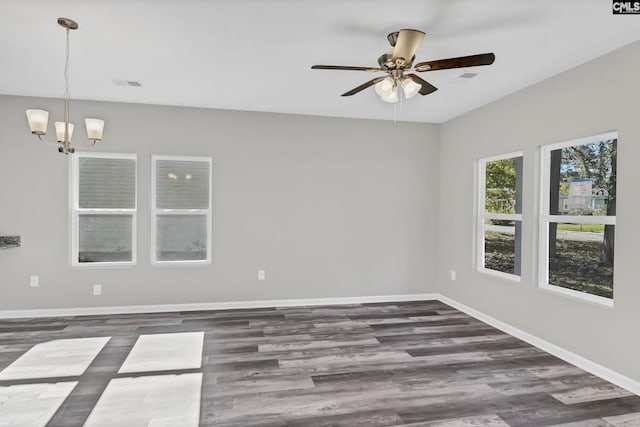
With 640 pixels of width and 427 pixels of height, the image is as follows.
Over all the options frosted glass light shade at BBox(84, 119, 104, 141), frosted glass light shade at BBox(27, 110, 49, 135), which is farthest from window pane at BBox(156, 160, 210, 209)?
frosted glass light shade at BBox(27, 110, 49, 135)

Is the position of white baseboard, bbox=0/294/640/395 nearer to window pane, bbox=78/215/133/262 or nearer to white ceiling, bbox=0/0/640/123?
window pane, bbox=78/215/133/262

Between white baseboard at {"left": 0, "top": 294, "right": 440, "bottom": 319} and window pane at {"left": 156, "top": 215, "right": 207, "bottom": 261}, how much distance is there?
2.02 ft

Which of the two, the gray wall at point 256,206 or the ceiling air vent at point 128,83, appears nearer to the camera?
the ceiling air vent at point 128,83

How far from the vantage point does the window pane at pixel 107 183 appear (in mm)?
4547

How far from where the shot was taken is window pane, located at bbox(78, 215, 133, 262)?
4555 mm

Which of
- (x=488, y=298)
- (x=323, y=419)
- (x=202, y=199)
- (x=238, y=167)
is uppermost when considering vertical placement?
(x=238, y=167)

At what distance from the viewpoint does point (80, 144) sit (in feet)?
14.8

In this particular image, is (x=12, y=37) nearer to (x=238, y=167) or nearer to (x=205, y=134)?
(x=205, y=134)

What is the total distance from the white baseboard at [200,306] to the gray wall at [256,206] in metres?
0.07

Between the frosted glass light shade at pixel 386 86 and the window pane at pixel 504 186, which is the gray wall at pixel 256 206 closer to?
the window pane at pixel 504 186

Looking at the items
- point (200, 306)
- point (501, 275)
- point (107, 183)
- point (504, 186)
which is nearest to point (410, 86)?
point (504, 186)

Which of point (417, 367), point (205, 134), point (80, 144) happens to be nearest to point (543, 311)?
point (417, 367)

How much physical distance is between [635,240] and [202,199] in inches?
173

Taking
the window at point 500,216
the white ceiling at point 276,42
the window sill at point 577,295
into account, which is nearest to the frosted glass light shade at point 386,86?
the white ceiling at point 276,42
